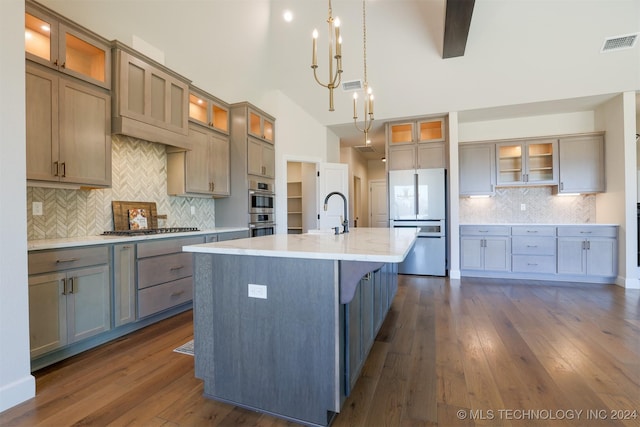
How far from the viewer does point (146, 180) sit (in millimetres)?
3480

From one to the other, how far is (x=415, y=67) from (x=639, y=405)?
4.20 m

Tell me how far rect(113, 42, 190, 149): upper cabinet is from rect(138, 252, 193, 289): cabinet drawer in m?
1.21

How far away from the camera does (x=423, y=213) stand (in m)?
5.10

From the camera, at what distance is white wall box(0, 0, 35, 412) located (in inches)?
65.4

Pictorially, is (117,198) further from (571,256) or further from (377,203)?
(377,203)

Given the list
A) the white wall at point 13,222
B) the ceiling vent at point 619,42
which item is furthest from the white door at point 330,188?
the white wall at point 13,222

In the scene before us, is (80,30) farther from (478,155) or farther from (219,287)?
(478,155)

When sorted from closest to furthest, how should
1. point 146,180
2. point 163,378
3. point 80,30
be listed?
point 163,378 < point 80,30 < point 146,180

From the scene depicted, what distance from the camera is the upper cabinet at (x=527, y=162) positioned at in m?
4.84

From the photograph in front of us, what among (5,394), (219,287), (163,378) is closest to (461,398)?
(219,287)

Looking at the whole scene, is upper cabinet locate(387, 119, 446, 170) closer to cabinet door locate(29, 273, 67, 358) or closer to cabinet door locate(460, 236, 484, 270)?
cabinet door locate(460, 236, 484, 270)

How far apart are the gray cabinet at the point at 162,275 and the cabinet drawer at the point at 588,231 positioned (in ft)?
17.0

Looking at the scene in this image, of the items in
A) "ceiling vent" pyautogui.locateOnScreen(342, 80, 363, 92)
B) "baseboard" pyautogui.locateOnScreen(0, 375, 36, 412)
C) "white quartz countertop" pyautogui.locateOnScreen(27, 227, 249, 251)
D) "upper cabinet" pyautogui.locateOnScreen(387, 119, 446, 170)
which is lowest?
"baseboard" pyautogui.locateOnScreen(0, 375, 36, 412)

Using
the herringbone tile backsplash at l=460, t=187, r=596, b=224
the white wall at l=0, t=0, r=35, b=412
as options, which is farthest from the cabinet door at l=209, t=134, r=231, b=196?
the herringbone tile backsplash at l=460, t=187, r=596, b=224
